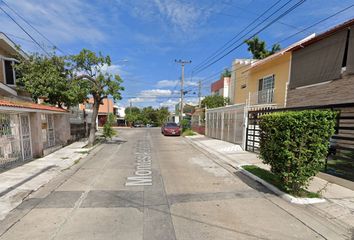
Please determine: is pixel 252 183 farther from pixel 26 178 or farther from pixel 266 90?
pixel 266 90

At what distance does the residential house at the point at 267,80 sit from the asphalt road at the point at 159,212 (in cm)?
956

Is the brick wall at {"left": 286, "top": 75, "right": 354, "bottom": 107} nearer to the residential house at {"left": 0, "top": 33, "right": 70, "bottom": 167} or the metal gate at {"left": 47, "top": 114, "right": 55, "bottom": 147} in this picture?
the residential house at {"left": 0, "top": 33, "right": 70, "bottom": 167}

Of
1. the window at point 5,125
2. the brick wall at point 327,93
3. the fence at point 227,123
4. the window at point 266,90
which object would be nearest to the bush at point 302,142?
the brick wall at point 327,93

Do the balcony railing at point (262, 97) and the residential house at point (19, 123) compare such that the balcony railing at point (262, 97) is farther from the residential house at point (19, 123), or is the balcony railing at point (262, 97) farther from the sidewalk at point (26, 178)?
the residential house at point (19, 123)

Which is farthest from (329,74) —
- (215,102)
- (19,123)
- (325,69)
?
→ (215,102)

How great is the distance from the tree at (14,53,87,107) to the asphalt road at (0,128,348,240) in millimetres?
9049

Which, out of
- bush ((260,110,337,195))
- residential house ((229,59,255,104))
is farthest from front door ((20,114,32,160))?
residential house ((229,59,255,104))

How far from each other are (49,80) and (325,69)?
1575cm

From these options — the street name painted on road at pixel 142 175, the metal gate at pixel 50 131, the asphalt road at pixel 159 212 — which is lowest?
the street name painted on road at pixel 142 175

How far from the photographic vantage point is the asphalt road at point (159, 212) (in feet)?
11.6

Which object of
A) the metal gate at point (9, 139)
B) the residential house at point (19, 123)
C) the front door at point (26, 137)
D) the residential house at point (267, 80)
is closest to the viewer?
the metal gate at point (9, 139)

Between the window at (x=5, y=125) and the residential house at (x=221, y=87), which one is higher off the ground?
the residential house at (x=221, y=87)

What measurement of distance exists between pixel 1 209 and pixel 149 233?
11.2 ft

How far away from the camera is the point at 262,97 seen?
16.2 metres
